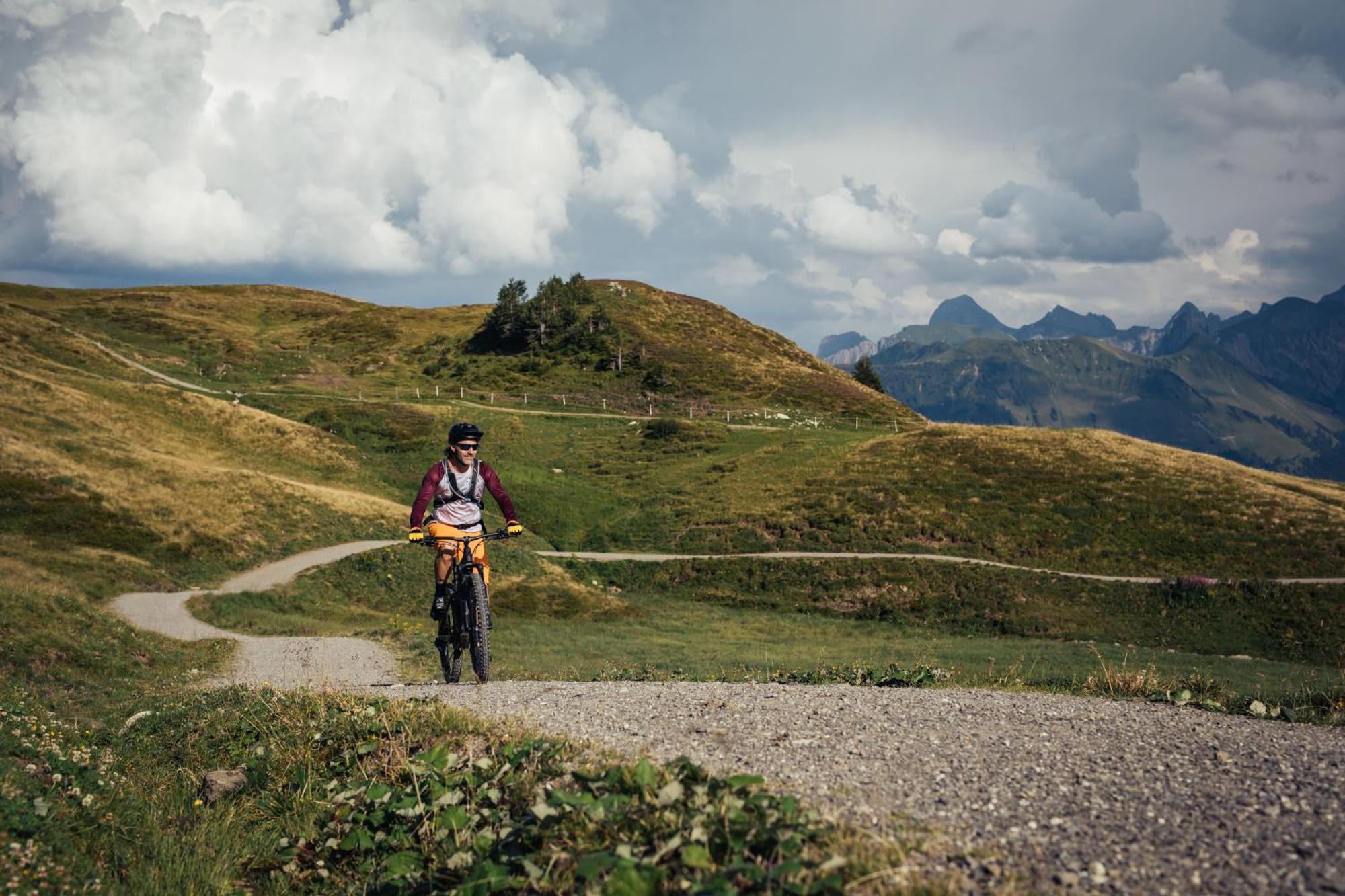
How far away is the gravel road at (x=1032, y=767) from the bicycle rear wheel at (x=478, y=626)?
125 cm

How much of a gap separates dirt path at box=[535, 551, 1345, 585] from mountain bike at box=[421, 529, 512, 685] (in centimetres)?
2958

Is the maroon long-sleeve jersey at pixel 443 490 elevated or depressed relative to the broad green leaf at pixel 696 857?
elevated

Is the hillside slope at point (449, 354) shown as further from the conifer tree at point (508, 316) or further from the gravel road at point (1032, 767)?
the gravel road at point (1032, 767)

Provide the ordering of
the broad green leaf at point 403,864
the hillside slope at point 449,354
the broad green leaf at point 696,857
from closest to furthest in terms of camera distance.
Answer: the broad green leaf at point 696,857 < the broad green leaf at point 403,864 < the hillside slope at point 449,354

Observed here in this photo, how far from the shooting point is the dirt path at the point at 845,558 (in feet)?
127

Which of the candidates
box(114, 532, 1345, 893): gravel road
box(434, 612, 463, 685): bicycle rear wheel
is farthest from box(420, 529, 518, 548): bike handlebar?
box(114, 532, 1345, 893): gravel road

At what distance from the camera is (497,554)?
37406 millimetres

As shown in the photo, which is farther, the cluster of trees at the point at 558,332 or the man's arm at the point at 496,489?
the cluster of trees at the point at 558,332

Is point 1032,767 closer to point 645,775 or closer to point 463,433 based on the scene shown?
point 645,775

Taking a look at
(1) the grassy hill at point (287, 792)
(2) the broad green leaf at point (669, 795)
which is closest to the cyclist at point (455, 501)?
(1) the grassy hill at point (287, 792)

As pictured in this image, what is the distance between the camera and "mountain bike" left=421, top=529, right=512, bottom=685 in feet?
39.6

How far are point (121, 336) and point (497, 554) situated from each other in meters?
97.2

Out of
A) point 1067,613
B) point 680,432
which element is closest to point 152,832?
point 1067,613

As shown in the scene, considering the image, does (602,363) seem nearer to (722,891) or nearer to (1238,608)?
(1238,608)
